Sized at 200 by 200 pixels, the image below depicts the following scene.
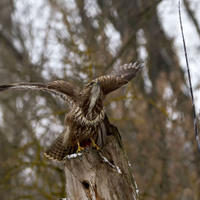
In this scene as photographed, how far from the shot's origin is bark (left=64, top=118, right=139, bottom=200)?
2967 millimetres

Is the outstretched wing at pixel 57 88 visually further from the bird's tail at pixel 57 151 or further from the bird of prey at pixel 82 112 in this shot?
the bird's tail at pixel 57 151

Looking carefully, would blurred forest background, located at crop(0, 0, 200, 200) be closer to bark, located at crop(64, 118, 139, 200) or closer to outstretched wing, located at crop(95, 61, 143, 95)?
outstretched wing, located at crop(95, 61, 143, 95)

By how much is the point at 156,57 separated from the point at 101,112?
9.78 meters

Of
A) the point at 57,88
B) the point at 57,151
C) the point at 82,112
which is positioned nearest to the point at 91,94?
the point at 82,112

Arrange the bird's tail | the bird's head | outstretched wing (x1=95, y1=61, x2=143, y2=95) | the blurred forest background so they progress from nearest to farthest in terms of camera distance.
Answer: the bird's head
outstretched wing (x1=95, y1=61, x2=143, y2=95)
the bird's tail
the blurred forest background

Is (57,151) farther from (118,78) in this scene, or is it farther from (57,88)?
(118,78)

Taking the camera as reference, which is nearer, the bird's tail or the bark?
the bark

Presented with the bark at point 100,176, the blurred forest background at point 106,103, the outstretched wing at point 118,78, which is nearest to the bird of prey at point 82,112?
the outstretched wing at point 118,78

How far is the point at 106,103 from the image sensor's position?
638 cm

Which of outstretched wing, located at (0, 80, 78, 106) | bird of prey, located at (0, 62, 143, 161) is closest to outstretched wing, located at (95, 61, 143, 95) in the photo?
bird of prey, located at (0, 62, 143, 161)

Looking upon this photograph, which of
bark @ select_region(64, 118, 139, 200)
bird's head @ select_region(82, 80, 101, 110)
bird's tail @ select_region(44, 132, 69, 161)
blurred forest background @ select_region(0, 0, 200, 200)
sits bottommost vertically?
bark @ select_region(64, 118, 139, 200)

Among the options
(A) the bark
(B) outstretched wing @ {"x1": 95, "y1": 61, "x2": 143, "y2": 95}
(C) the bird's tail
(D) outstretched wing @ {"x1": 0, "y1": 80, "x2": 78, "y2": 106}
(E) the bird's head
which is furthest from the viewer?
(C) the bird's tail

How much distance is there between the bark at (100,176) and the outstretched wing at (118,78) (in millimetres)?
1023

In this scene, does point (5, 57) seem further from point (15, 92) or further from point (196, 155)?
point (196, 155)
